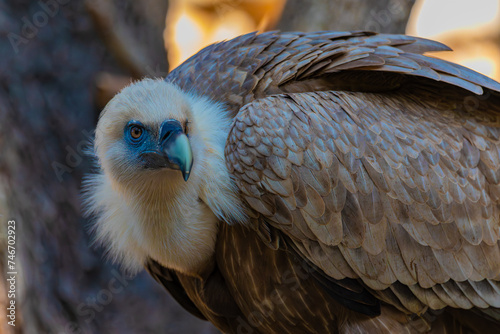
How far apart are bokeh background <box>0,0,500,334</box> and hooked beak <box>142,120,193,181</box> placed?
141 cm

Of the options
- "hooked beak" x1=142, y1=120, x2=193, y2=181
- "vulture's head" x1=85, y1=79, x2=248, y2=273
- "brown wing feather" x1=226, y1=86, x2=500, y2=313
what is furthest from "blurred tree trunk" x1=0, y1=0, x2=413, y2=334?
"brown wing feather" x1=226, y1=86, x2=500, y2=313

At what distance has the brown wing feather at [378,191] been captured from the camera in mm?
3209

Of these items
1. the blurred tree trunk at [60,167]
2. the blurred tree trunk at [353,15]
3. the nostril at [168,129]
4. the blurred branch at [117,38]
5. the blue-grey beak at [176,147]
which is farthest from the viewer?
the blurred branch at [117,38]

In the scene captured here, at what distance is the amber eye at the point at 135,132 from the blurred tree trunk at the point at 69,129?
1.49 m

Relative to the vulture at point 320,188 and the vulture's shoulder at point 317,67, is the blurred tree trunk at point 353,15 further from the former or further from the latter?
the vulture at point 320,188

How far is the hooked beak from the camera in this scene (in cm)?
316

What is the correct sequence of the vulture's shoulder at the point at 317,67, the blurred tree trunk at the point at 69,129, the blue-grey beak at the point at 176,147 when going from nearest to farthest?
the blue-grey beak at the point at 176,147, the vulture's shoulder at the point at 317,67, the blurred tree trunk at the point at 69,129

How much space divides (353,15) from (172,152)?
10.2 ft

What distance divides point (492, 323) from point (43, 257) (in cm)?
340

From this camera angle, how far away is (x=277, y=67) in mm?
3736

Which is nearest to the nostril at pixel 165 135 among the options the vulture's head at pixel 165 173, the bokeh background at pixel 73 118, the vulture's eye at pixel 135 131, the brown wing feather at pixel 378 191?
the vulture's head at pixel 165 173

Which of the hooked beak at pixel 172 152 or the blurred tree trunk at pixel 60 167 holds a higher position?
the hooked beak at pixel 172 152

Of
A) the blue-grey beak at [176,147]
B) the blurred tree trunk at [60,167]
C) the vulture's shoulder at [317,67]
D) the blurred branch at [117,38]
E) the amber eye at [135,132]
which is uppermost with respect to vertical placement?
the vulture's shoulder at [317,67]

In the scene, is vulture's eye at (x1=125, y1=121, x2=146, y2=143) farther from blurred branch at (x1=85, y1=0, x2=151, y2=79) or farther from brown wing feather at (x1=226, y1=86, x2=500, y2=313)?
blurred branch at (x1=85, y1=0, x2=151, y2=79)
